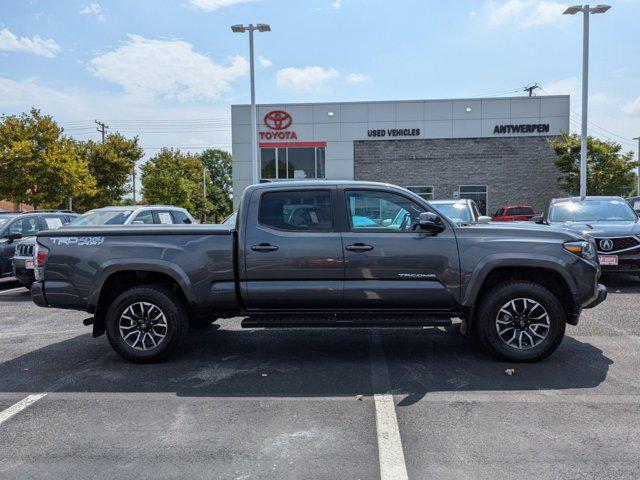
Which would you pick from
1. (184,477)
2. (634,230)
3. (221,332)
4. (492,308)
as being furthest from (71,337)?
(634,230)

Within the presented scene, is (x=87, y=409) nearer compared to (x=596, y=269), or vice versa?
(x=87, y=409)

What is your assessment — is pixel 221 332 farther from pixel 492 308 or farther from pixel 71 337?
pixel 492 308

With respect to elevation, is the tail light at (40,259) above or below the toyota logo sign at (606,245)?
above

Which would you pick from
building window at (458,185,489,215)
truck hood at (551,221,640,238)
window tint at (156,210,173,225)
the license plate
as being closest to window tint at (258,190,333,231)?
window tint at (156,210,173,225)

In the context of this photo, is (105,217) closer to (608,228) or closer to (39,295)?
(39,295)

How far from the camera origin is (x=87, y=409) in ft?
Answer: 14.0

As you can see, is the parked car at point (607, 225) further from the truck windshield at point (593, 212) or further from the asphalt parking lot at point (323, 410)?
the asphalt parking lot at point (323, 410)

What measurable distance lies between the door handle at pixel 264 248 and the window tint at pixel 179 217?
5.92m

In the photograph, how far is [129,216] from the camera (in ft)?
32.1

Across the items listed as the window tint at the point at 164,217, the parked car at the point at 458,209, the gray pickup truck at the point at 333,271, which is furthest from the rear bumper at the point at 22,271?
the parked car at the point at 458,209

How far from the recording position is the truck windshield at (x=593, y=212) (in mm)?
10578

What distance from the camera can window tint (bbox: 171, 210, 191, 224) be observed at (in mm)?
10804

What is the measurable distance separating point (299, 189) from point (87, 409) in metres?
2.95

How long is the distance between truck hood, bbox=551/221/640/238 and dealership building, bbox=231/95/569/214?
17.7 m
